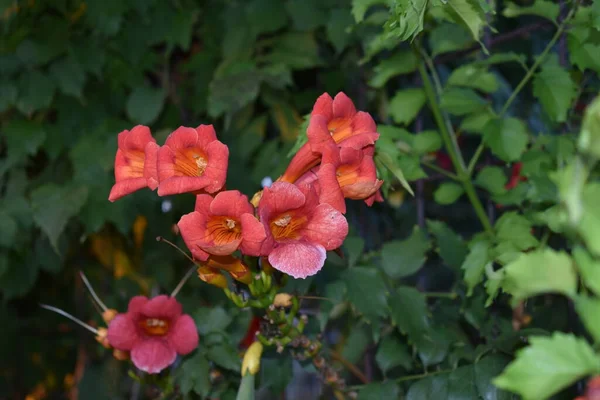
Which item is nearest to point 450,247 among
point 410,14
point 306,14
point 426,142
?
point 426,142

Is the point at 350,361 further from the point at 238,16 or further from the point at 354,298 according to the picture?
the point at 238,16

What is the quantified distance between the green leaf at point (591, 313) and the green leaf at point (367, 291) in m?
0.75

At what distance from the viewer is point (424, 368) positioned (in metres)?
1.22

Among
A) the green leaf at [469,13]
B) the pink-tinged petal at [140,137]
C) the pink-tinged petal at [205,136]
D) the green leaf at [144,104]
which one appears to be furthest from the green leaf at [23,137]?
the green leaf at [469,13]

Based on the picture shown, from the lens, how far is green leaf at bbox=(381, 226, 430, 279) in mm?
1344

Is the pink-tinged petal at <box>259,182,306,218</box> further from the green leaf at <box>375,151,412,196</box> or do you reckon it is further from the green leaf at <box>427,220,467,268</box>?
the green leaf at <box>427,220,467,268</box>

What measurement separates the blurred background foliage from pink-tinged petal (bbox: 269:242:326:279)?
373mm

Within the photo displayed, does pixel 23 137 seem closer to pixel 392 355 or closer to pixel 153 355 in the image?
pixel 153 355

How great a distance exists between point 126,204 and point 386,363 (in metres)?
0.80

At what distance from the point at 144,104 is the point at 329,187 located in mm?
1077

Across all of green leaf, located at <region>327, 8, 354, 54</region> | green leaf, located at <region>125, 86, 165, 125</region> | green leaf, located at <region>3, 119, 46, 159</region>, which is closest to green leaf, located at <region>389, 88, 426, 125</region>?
green leaf, located at <region>327, 8, 354, 54</region>

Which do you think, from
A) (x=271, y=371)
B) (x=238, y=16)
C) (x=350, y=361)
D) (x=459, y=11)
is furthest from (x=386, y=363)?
(x=238, y=16)

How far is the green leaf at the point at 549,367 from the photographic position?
1.58 feet

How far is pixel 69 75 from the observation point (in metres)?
1.83
